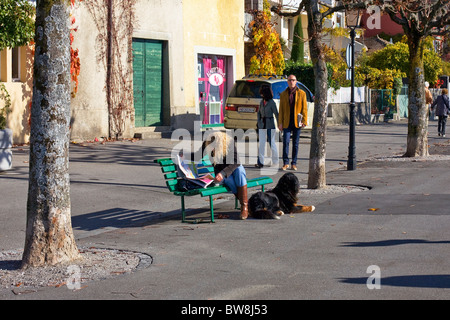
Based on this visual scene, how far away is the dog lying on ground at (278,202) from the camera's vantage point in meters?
10.6

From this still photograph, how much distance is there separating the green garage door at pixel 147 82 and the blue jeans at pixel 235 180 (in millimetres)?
13660

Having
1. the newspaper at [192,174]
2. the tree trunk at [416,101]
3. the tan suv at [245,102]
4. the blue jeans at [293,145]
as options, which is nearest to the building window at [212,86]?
the tan suv at [245,102]

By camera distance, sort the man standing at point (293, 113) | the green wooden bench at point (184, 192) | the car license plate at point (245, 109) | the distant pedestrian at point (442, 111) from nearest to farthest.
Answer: the green wooden bench at point (184, 192) → the man standing at point (293, 113) → the car license plate at point (245, 109) → the distant pedestrian at point (442, 111)

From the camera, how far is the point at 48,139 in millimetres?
7695

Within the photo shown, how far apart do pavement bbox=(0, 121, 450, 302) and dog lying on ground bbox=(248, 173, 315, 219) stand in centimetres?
20

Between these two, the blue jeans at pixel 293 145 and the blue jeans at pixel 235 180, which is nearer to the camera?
the blue jeans at pixel 235 180

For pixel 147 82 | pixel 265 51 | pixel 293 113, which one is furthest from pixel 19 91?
pixel 265 51

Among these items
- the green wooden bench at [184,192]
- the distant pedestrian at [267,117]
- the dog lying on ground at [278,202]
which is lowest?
the dog lying on ground at [278,202]

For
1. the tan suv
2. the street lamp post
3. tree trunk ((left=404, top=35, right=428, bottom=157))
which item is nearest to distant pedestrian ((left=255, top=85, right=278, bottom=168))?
the street lamp post

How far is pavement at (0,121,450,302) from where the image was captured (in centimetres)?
677

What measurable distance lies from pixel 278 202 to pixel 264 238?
1.69 meters

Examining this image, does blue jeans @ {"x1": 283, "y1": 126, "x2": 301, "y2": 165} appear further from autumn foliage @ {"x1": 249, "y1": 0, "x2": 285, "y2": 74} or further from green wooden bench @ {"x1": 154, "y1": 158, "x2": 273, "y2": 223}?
autumn foliage @ {"x1": 249, "y1": 0, "x2": 285, "y2": 74}

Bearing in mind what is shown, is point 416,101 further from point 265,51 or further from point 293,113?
point 265,51

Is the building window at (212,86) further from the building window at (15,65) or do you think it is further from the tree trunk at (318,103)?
the tree trunk at (318,103)
